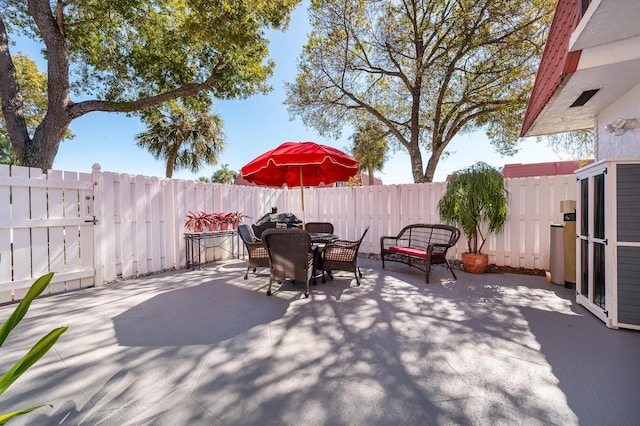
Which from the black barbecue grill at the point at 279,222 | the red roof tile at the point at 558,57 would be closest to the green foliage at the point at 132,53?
the black barbecue grill at the point at 279,222

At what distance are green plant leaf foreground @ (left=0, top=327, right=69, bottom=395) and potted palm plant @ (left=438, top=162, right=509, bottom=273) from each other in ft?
17.6

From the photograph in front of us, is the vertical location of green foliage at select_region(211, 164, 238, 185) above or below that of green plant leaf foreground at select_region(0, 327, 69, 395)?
above

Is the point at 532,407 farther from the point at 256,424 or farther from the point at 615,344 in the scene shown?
the point at 256,424

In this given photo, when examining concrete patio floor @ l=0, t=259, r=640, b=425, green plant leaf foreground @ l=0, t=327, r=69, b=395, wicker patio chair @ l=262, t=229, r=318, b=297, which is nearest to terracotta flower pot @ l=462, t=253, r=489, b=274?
concrete patio floor @ l=0, t=259, r=640, b=425

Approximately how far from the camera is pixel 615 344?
7.73 feet

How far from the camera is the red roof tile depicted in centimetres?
274

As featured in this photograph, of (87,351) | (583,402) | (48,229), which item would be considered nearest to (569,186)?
(583,402)

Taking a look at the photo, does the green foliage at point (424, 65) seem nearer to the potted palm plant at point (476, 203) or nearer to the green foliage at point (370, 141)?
the green foliage at point (370, 141)

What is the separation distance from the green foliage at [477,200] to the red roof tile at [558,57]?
115 centimetres

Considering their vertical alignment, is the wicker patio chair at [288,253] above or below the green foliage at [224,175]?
below

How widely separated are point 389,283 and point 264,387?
2.94m

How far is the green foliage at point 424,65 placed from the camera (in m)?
6.70

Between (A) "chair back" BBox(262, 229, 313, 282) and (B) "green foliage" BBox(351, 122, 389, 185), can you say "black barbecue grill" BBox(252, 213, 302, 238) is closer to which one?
(A) "chair back" BBox(262, 229, 313, 282)

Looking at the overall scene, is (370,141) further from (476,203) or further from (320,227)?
(476,203)
